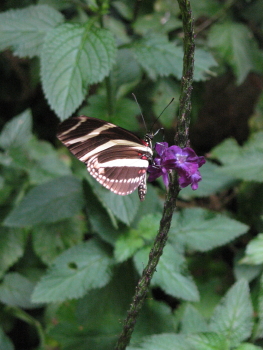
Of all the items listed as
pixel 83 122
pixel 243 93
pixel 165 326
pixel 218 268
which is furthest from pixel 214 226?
pixel 243 93

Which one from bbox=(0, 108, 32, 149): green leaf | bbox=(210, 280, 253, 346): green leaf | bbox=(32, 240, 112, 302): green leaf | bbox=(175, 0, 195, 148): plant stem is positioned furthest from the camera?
bbox=(0, 108, 32, 149): green leaf

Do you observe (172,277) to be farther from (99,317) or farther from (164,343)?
(99,317)

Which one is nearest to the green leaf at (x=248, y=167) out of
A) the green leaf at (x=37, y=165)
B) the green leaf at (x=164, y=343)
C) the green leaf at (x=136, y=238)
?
the green leaf at (x=136, y=238)

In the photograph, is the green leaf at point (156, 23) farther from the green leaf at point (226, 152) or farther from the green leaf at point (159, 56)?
the green leaf at point (226, 152)

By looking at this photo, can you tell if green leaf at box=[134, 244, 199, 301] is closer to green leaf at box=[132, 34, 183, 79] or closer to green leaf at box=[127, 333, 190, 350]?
green leaf at box=[127, 333, 190, 350]

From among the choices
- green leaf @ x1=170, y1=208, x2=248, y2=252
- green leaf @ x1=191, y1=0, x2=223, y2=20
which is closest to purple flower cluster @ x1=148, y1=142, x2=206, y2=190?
green leaf @ x1=170, y1=208, x2=248, y2=252

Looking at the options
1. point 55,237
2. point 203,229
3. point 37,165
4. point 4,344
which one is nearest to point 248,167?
point 203,229
